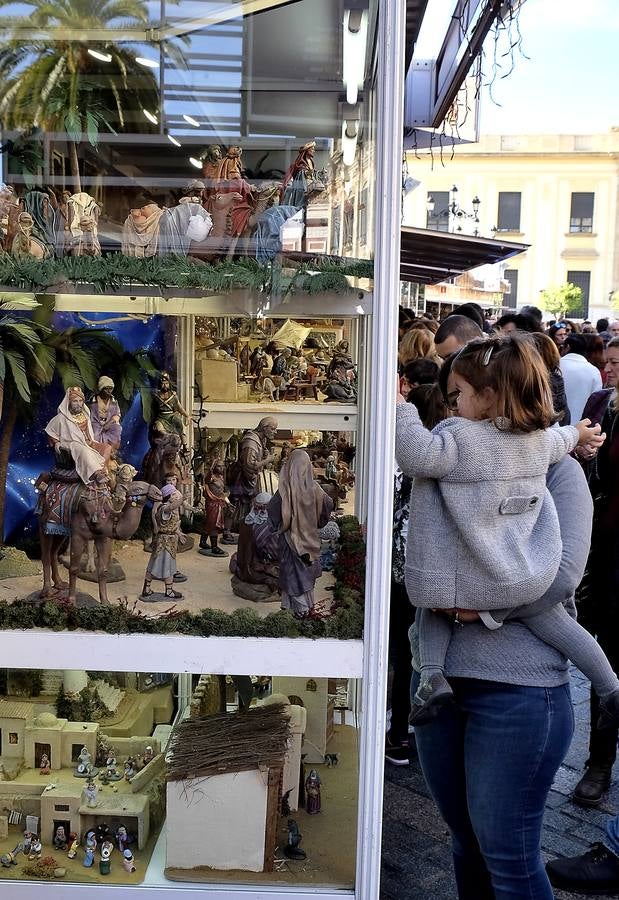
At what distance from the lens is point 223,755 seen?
277 centimetres

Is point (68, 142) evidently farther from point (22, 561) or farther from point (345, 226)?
point (22, 561)

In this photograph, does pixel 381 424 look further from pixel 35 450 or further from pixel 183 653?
pixel 35 450

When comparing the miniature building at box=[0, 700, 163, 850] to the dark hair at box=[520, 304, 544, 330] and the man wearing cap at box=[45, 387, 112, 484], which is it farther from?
the dark hair at box=[520, 304, 544, 330]

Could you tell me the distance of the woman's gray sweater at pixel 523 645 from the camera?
207 cm

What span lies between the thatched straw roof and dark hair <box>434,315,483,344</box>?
2.17 meters

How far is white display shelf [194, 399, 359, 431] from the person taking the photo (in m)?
3.16

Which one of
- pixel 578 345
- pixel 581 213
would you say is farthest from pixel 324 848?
pixel 581 213

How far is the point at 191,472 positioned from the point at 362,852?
1.25 m

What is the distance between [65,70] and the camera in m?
3.36

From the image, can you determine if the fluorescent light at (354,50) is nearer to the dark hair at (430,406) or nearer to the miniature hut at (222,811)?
the dark hair at (430,406)

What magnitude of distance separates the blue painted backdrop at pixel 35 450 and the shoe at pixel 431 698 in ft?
3.92

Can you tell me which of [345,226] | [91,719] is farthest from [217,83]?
[91,719]

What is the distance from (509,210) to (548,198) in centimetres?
213

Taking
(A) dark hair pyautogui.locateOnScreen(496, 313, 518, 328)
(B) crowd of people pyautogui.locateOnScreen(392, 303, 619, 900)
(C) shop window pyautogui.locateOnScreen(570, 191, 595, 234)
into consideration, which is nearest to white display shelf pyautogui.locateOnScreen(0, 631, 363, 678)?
(B) crowd of people pyautogui.locateOnScreen(392, 303, 619, 900)
